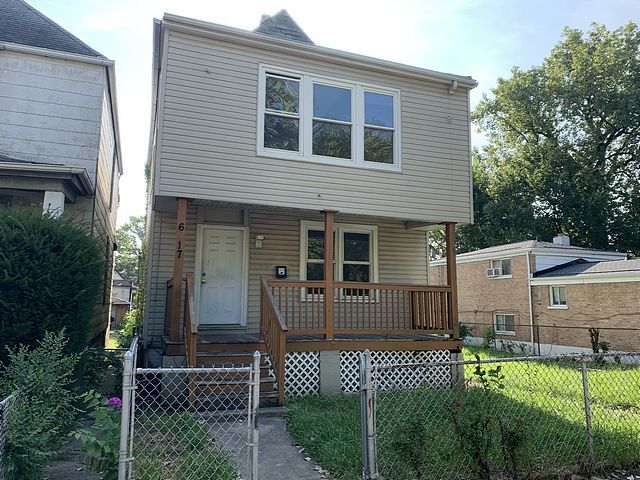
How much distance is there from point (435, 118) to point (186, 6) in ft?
18.3

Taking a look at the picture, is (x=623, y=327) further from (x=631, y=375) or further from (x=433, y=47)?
(x=433, y=47)

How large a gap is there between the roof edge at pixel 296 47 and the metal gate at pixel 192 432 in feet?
18.9

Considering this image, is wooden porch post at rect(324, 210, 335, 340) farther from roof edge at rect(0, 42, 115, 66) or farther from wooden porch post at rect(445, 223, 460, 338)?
roof edge at rect(0, 42, 115, 66)

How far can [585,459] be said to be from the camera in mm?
4473

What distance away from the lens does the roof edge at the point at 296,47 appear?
7.63 meters

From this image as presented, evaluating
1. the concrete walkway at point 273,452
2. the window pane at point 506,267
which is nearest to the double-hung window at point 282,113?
the concrete walkway at point 273,452

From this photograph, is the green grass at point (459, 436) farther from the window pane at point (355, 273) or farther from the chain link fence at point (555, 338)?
the chain link fence at point (555, 338)

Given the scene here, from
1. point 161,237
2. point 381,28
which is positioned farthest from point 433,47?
point 161,237

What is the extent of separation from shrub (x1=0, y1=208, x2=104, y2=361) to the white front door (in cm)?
393

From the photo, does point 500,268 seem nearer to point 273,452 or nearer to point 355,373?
point 355,373

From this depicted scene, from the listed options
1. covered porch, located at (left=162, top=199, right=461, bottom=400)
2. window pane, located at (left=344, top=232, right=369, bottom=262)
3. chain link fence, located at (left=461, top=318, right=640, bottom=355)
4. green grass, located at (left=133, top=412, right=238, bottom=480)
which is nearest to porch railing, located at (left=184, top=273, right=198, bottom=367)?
covered porch, located at (left=162, top=199, right=461, bottom=400)

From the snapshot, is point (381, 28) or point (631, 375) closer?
point (381, 28)

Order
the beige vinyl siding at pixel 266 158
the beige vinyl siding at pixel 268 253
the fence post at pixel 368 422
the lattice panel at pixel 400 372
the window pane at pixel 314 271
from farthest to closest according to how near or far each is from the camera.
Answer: the window pane at pixel 314 271 < the beige vinyl siding at pixel 268 253 < the lattice panel at pixel 400 372 < the beige vinyl siding at pixel 266 158 < the fence post at pixel 368 422

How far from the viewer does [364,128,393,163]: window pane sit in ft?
29.5
